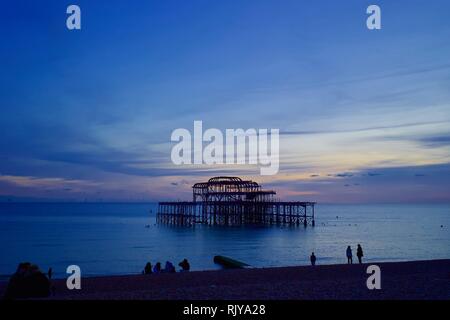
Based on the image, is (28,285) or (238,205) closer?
(28,285)

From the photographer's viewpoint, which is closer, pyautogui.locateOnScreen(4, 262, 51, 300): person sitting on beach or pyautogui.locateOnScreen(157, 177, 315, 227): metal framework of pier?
pyautogui.locateOnScreen(4, 262, 51, 300): person sitting on beach

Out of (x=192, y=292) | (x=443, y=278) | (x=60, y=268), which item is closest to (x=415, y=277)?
(x=443, y=278)

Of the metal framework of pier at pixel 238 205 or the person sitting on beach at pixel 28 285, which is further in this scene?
the metal framework of pier at pixel 238 205

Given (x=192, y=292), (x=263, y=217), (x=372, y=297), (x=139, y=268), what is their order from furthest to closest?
(x=263, y=217) → (x=139, y=268) → (x=192, y=292) → (x=372, y=297)

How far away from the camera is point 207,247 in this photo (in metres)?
37.5

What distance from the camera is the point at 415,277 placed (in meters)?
10.8

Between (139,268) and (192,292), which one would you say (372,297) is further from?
(139,268)
